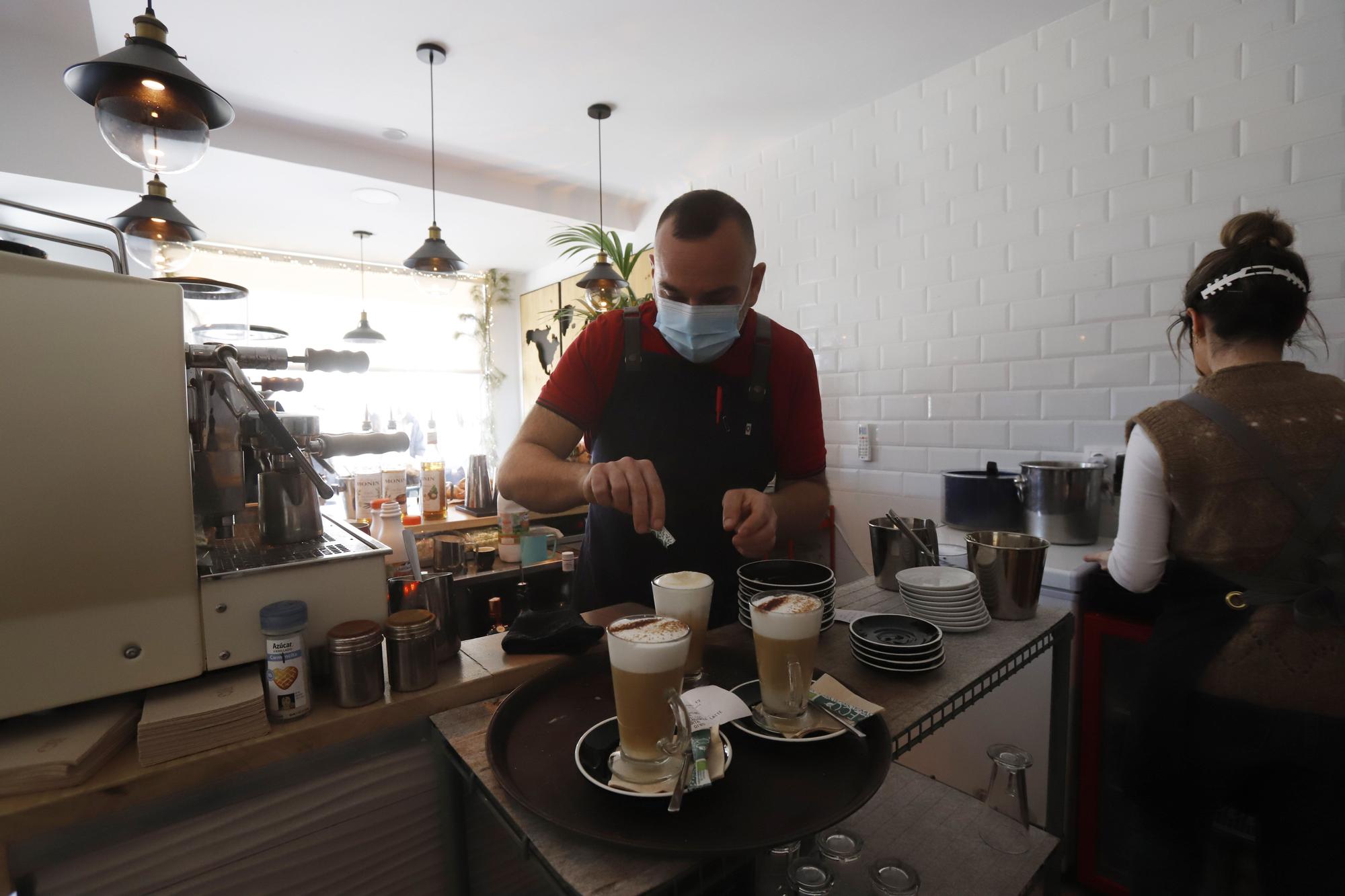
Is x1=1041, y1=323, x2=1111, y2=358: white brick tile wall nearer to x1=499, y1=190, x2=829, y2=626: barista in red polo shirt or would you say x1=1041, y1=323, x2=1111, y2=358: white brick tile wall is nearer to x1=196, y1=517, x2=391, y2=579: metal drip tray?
x1=499, y1=190, x2=829, y2=626: barista in red polo shirt

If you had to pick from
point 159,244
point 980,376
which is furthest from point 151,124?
point 980,376

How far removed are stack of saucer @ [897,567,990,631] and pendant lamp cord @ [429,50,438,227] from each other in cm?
332

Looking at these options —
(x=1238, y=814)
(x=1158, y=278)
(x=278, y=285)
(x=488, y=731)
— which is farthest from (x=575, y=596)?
(x=278, y=285)

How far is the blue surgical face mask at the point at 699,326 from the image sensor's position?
64.5 inches

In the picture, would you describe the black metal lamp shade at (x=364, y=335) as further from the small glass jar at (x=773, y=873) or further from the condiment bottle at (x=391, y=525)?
the small glass jar at (x=773, y=873)

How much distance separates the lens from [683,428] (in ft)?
5.89

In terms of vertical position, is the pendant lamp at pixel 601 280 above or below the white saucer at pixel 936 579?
above

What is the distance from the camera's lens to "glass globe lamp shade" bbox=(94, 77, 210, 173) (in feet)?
5.81

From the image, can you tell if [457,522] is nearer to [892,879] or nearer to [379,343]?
[892,879]

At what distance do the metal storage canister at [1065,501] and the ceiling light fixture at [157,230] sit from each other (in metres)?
3.76

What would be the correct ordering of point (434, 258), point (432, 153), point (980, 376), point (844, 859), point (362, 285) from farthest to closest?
point (362, 285)
point (432, 153)
point (434, 258)
point (980, 376)
point (844, 859)

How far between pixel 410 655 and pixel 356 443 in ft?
1.95

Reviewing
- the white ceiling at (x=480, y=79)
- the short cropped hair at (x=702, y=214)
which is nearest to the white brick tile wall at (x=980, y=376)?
the white ceiling at (x=480, y=79)

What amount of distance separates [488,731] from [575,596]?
1098 mm
